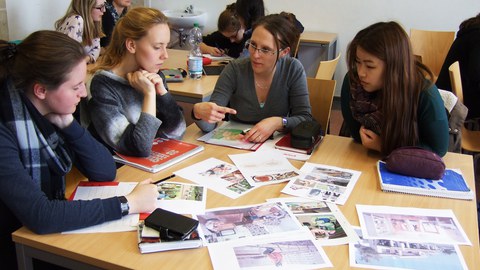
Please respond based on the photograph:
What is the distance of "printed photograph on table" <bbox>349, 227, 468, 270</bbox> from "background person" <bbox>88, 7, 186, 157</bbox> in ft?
2.85

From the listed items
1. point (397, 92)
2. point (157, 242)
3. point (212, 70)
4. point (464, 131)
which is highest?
point (397, 92)

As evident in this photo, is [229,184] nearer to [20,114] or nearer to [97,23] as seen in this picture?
[20,114]

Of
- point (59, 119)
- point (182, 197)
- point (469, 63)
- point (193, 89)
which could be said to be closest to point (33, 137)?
point (59, 119)

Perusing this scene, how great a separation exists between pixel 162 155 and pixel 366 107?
0.84 meters

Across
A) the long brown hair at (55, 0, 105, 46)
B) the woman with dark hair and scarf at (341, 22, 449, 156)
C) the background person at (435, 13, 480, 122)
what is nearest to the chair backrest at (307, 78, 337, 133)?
the woman with dark hair and scarf at (341, 22, 449, 156)

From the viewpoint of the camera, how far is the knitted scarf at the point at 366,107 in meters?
1.80

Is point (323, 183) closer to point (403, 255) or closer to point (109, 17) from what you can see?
point (403, 255)

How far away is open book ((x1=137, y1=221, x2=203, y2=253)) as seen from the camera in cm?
113

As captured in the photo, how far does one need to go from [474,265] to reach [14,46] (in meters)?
1.37

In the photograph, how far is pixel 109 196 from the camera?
4.55 ft

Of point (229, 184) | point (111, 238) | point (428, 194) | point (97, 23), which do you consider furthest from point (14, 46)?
point (97, 23)

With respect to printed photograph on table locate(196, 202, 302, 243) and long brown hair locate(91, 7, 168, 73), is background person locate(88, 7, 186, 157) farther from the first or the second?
printed photograph on table locate(196, 202, 302, 243)

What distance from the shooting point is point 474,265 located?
1.13 metres

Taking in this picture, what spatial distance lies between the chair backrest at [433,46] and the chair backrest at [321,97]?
2.11 metres
